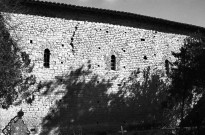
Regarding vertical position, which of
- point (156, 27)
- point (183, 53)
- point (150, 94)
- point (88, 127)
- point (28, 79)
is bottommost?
point (88, 127)

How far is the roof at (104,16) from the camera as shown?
11.9 m

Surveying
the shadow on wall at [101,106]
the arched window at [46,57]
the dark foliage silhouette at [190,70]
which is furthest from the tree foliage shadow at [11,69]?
the dark foliage silhouette at [190,70]

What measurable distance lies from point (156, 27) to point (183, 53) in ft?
8.82

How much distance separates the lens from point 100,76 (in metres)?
12.9

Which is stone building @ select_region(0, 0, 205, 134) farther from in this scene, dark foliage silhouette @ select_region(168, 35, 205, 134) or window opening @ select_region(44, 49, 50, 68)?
dark foliage silhouette @ select_region(168, 35, 205, 134)

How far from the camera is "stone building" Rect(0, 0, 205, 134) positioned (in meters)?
11.5

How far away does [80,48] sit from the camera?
12539mm

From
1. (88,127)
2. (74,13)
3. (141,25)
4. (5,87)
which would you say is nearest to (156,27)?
(141,25)

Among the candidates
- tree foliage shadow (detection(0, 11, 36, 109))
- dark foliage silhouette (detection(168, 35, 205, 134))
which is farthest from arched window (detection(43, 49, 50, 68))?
dark foliage silhouette (detection(168, 35, 205, 134))

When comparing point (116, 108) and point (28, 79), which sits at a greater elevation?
point (28, 79)

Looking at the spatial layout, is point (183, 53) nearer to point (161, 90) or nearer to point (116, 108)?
point (161, 90)

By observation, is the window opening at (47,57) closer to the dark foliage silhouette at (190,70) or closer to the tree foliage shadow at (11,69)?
the tree foliage shadow at (11,69)

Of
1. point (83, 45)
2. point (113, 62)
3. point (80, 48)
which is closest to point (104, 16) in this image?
point (83, 45)

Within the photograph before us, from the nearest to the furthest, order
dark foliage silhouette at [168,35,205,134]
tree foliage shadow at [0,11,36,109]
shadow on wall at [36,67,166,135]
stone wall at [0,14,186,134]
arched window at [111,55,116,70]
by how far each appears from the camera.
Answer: tree foliage shadow at [0,11,36,109], stone wall at [0,14,186,134], shadow on wall at [36,67,166,135], dark foliage silhouette at [168,35,205,134], arched window at [111,55,116,70]
